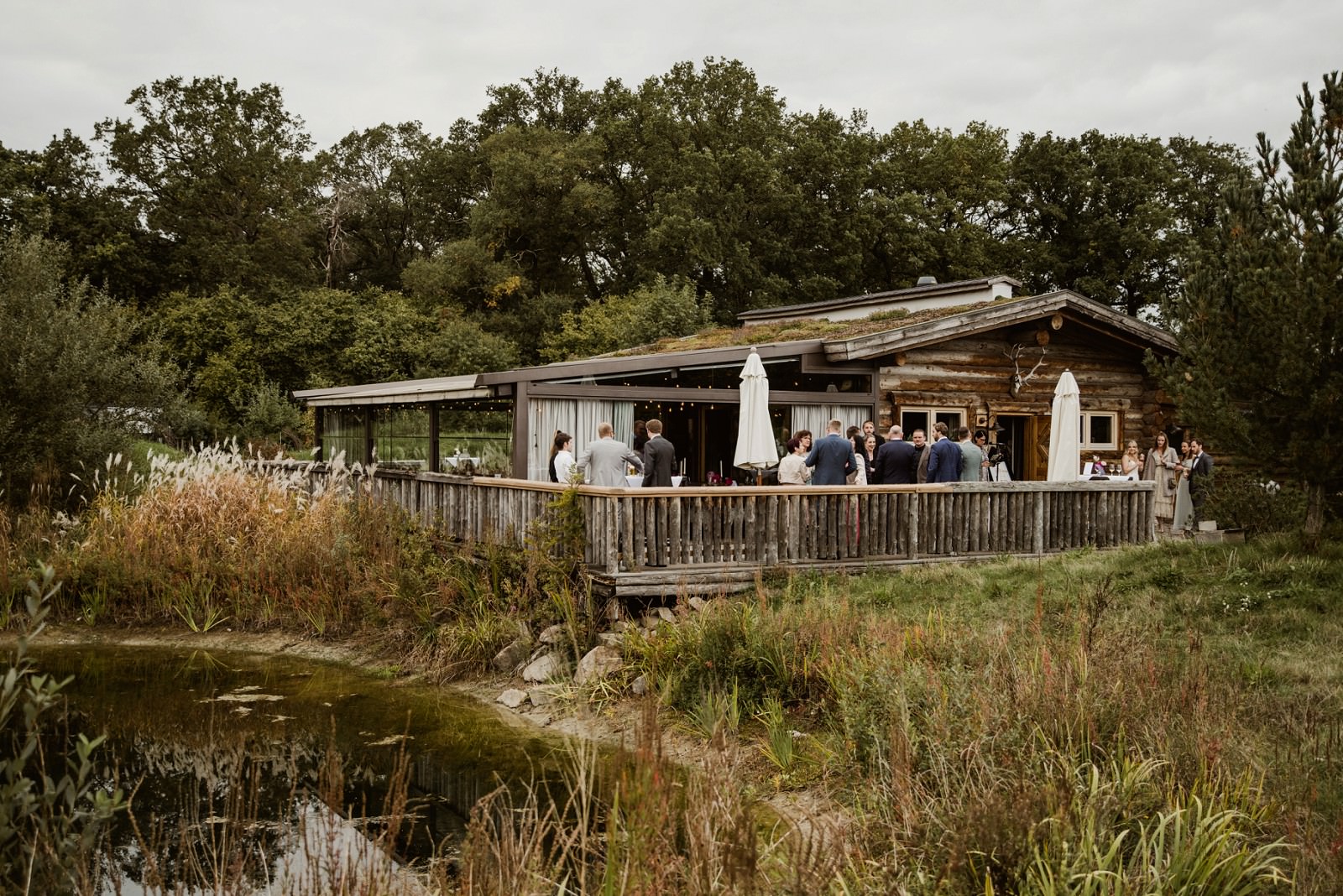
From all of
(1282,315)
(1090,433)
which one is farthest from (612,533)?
(1090,433)

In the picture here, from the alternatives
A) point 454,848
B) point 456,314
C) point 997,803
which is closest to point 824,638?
point 454,848

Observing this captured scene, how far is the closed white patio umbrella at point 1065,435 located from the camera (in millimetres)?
13750

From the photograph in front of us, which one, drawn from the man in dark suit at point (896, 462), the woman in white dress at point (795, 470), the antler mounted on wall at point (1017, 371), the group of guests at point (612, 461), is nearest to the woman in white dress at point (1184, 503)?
the antler mounted on wall at point (1017, 371)

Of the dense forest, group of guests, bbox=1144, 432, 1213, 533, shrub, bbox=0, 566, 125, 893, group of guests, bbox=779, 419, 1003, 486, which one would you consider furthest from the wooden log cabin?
the dense forest

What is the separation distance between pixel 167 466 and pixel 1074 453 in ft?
39.2

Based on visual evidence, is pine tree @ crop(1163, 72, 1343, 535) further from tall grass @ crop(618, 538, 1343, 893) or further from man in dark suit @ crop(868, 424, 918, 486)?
man in dark suit @ crop(868, 424, 918, 486)

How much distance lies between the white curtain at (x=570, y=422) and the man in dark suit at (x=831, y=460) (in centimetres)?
376

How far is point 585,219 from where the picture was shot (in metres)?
41.1

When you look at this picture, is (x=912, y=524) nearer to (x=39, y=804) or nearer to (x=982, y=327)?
(x=982, y=327)

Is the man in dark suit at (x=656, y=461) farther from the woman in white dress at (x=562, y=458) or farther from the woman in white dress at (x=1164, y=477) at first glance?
the woman in white dress at (x=1164, y=477)

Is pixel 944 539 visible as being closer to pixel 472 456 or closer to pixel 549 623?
pixel 549 623

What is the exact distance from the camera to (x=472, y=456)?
17.0 meters

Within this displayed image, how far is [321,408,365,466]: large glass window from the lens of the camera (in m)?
20.9

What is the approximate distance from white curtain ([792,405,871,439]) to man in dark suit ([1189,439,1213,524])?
15.6 ft
